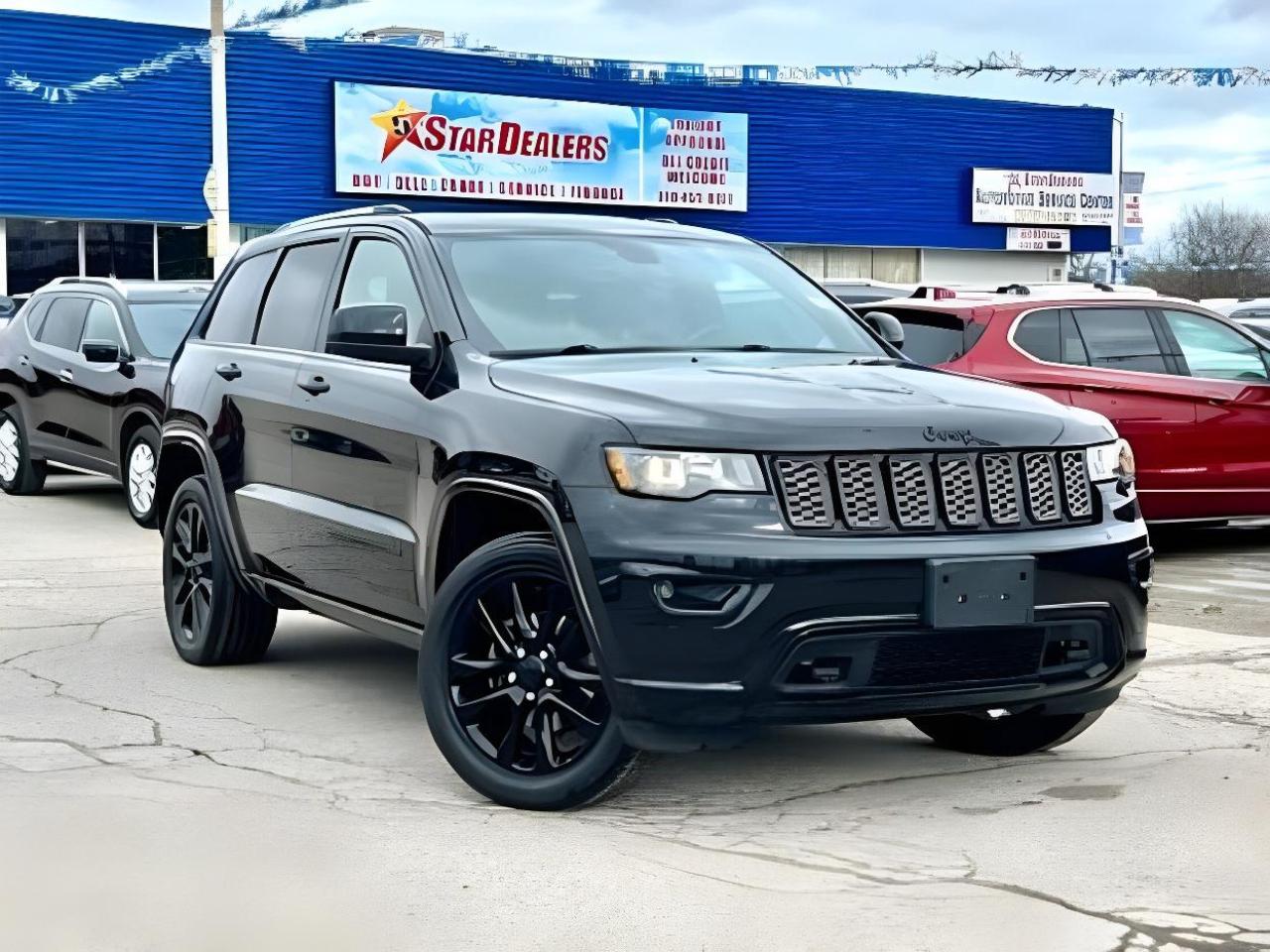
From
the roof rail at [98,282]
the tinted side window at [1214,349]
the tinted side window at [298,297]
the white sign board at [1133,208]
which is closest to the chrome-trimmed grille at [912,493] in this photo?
the tinted side window at [298,297]

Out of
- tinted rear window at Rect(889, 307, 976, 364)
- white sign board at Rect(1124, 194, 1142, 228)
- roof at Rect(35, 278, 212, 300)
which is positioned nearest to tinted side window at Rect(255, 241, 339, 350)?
tinted rear window at Rect(889, 307, 976, 364)

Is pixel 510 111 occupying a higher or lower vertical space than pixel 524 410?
higher

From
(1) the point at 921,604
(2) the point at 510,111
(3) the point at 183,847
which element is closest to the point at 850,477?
(1) the point at 921,604

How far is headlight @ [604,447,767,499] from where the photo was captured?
4.94 metres

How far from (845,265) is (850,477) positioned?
3979cm

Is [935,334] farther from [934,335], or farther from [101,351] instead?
[101,351]

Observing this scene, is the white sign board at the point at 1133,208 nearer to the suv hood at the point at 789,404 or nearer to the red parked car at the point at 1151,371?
the red parked car at the point at 1151,371

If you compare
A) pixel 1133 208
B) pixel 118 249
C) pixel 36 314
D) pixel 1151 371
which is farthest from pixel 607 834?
pixel 1133 208

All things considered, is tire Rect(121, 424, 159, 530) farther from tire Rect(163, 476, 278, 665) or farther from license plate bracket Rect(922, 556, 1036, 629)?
license plate bracket Rect(922, 556, 1036, 629)

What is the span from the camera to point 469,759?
5.38 m

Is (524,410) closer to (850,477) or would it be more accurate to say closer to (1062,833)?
(850,477)

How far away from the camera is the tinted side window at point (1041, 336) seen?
1143 cm

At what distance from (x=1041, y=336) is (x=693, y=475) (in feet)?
22.9

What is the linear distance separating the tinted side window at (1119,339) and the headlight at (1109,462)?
583 centimetres
